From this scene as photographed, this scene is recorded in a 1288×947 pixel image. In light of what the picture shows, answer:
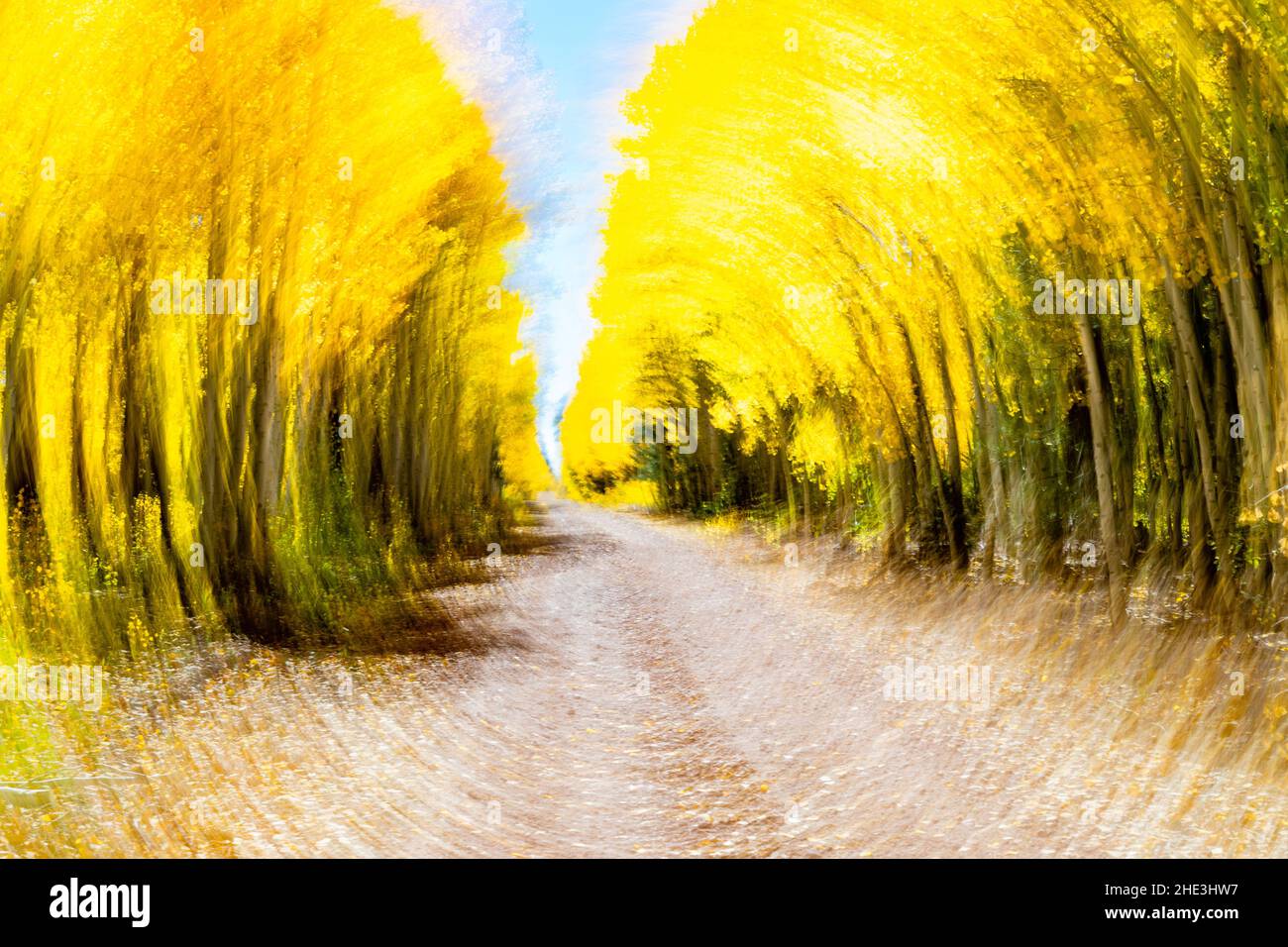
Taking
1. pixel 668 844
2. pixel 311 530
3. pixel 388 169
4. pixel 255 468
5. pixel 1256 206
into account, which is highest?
pixel 388 169

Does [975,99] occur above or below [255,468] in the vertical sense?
above

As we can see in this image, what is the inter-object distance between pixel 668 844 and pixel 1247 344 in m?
3.86

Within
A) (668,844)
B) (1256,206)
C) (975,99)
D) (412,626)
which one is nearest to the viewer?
(668,844)

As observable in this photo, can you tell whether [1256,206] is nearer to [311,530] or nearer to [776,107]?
[776,107]

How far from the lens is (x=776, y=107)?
9406 mm

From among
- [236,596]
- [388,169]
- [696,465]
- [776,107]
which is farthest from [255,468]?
[696,465]

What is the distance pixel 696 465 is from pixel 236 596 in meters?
22.4

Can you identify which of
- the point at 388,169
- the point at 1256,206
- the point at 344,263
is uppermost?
the point at 388,169

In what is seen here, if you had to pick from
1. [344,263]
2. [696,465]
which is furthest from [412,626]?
[696,465]

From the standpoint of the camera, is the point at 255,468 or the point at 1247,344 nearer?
the point at 1247,344

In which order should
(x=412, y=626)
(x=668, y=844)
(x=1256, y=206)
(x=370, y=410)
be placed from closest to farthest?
1. (x=668, y=844)
2. (x=1256, y=206)
3. (x=412, y=626)
4. (x=370, y=410)
